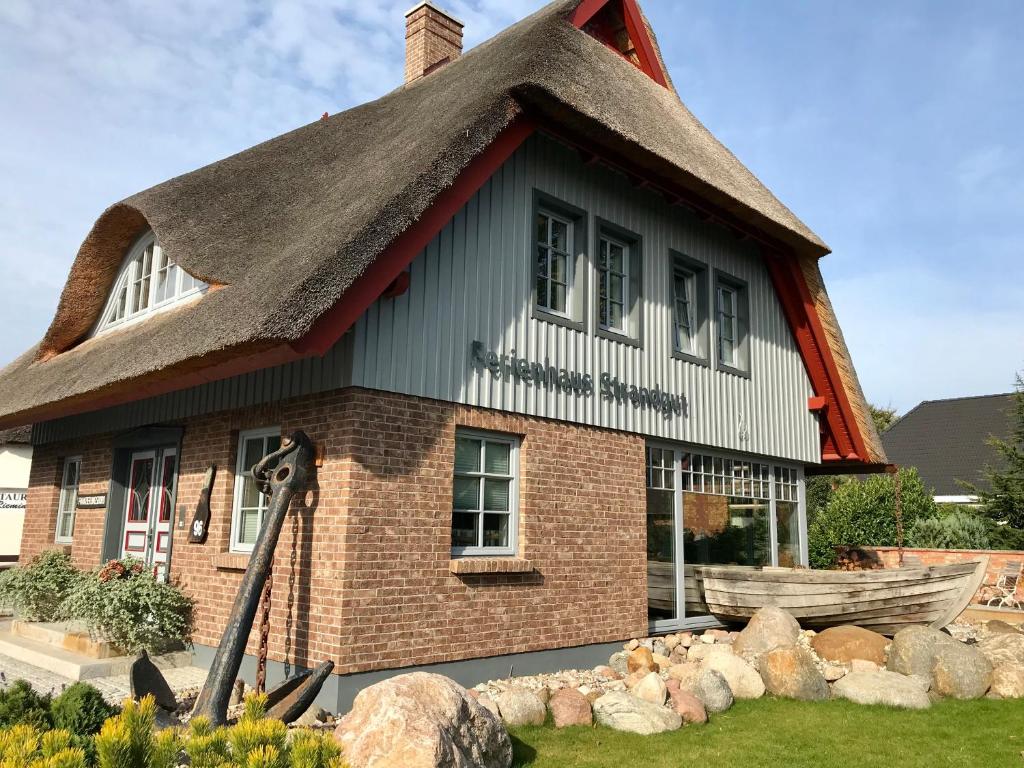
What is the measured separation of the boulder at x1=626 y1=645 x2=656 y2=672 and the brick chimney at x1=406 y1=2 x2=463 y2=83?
10.1m

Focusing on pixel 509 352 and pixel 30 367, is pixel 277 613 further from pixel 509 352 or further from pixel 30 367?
pixel 30 367

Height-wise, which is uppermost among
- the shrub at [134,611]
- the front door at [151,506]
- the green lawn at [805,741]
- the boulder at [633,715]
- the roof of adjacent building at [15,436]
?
the roof of adjacent building at [15,436]

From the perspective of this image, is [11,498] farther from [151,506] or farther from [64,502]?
[151,506]

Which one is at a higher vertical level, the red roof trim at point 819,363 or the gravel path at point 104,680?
the red roof trim at point 819,363

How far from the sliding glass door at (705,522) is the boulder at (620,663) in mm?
1112

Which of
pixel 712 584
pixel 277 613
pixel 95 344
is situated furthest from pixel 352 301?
pixel 712 584

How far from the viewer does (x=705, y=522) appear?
11.7m

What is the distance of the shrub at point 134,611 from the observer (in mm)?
8508

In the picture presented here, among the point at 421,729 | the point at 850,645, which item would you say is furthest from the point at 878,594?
the point at 421,729

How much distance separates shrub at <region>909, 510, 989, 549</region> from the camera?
1802cm

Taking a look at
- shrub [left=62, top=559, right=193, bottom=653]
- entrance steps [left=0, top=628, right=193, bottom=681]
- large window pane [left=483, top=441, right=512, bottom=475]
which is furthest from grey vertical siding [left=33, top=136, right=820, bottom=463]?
entrance steps [left=0, top=628, right=193, bottom=681]

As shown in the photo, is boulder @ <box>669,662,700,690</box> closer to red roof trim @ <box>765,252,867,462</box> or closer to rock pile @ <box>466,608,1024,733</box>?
rock pile @ <box>466,608,1024,733</box>

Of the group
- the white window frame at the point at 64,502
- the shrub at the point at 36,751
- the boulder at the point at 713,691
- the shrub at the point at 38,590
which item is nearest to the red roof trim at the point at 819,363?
the boulder at the point at 713,691

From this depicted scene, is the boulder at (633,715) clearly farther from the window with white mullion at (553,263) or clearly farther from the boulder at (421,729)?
the window with white mullion at (553,263)
